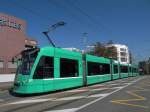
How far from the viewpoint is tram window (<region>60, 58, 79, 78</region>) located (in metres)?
17.4

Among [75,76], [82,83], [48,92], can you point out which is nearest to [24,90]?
[48,92]

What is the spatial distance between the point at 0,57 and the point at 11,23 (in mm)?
7703

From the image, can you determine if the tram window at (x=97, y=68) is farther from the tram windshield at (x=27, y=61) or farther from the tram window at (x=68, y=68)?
the tram windshield at (x=27, y=61)

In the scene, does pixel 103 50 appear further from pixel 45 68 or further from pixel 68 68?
pixel 45 68

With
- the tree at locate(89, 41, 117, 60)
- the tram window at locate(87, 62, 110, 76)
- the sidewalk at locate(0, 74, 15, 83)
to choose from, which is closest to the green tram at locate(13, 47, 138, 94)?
the tram window at locate(87, 62, 110, 76)

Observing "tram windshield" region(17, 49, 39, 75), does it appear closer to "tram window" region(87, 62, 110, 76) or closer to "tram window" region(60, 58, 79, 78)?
"tram window" region(60, 58, 79, 78)

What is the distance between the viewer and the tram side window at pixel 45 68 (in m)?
14.9

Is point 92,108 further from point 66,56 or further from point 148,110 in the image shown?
point 66,56

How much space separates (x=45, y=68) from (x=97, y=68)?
11225 mm

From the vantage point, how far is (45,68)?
1550 centimetres

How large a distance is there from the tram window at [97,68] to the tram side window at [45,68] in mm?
7671

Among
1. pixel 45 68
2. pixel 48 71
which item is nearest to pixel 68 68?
pixel 48 71

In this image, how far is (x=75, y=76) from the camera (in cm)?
1981

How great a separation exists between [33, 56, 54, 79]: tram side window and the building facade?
30.5m
